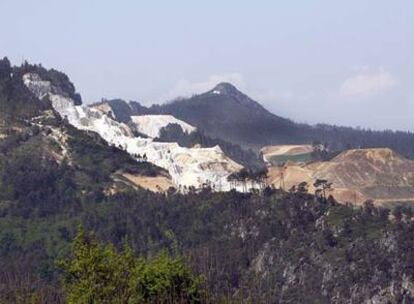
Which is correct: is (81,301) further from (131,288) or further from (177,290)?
(177,290)

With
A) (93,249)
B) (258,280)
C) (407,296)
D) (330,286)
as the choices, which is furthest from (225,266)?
(93,249)

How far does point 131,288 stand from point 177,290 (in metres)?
8.96

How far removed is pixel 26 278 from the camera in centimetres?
17875

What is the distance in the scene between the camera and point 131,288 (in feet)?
304

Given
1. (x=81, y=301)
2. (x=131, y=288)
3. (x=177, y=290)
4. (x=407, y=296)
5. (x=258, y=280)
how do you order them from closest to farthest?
(x=81, y=301) < (x=131, y=288) < (x=177, y=290) < (x=407, y=296) < (x=258, y=280)

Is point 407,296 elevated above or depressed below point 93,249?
below

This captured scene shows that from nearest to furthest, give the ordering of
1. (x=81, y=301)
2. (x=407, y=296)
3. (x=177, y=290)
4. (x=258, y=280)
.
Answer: (x=81, y=301)
(x=177, y=290)
(x=407, y=296)
(x=258, y=280)

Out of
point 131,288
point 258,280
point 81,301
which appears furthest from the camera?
point 258,280

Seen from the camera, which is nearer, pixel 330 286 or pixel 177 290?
pixel 177 290

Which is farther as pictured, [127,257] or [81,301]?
[127,257]

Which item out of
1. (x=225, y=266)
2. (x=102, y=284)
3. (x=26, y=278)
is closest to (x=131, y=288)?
(x=102, y=284)

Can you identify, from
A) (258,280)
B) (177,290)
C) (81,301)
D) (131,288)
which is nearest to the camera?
(81,301)

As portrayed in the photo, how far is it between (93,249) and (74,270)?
99.3 inches

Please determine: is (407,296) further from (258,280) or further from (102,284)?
(102,284)
